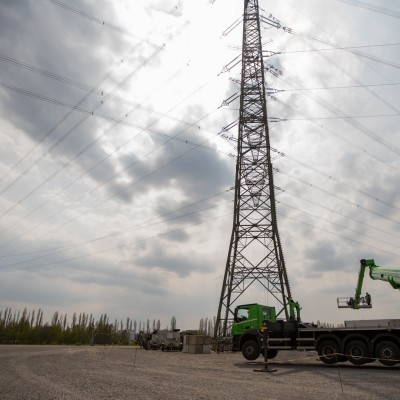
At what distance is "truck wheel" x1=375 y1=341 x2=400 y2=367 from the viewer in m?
18.0

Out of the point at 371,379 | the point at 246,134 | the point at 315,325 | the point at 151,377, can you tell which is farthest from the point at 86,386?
the point at 246,134

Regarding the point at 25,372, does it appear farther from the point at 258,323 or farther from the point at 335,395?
the point at 258,323

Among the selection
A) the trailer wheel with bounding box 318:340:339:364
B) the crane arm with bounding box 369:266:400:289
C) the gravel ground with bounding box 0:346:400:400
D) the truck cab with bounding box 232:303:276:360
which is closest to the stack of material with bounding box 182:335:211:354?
the truck cab with bounding box 232:303:276:360

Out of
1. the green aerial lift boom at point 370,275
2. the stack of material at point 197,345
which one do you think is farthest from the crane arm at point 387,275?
→ the stack of material at point 197,345

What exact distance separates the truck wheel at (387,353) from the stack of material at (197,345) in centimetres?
1840

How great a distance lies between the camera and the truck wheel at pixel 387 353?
1805 centimetres

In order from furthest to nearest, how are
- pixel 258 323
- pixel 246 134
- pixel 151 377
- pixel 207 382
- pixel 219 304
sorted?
pixel 246 134 < pixel 219 304 < pixel 258 323 < pixel 151 377 < pixel 207 382

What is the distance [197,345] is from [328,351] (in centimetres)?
1593

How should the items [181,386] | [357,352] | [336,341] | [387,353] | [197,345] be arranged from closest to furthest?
1. [181,386]
2. [387,353]
3. [357,352]
4. [336,341]
5. [197,345]

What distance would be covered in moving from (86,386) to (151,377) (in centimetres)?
318

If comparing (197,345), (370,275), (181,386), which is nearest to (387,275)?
(370,275)

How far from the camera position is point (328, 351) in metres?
20.4

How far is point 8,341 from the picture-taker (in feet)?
211

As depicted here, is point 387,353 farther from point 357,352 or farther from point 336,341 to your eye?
point 336,341
